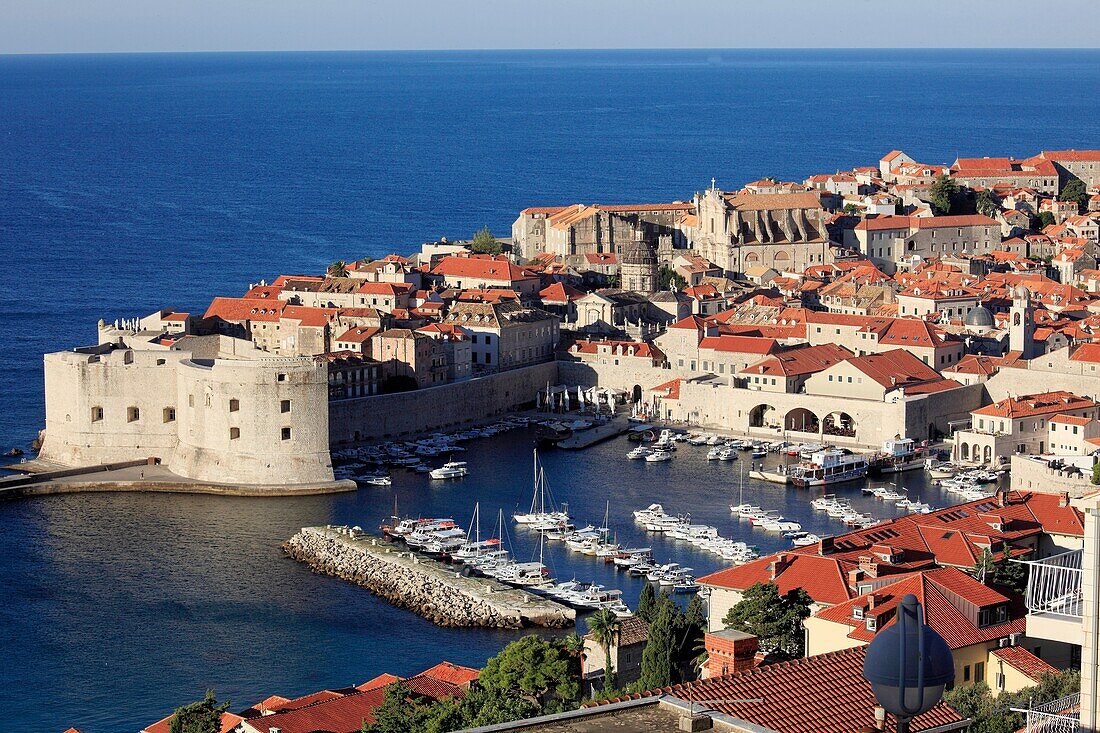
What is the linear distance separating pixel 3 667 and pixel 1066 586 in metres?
16.7

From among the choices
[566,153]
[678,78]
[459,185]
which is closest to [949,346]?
[459,185]

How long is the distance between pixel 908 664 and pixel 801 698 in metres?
3.00

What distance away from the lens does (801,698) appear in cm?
885

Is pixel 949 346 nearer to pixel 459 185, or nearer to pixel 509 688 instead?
pixel 509 688

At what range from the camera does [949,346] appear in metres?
35.8

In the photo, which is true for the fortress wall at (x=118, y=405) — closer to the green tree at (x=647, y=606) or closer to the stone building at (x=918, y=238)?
the green tree at (x=647, y=606)

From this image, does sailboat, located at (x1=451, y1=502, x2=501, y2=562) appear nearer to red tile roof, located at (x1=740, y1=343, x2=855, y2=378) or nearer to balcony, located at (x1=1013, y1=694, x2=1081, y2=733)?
red tile roof, located at (x1=740, y1=343, x2=855, y2=378)

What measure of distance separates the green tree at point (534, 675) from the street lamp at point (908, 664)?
998cm

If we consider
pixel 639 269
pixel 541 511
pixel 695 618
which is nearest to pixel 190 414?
pixel 541 511

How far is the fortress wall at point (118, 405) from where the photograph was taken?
31797 mm

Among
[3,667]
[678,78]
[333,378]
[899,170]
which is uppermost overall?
[678,78]

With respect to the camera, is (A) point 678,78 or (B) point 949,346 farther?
(A) point 678,78

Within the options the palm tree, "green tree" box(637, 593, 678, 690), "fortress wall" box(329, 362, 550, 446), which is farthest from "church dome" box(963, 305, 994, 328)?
"green tree" box(637, 593, 678, 690)

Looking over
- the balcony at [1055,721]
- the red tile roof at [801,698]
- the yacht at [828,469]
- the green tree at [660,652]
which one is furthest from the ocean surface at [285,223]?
the balcony at [1055,721]
